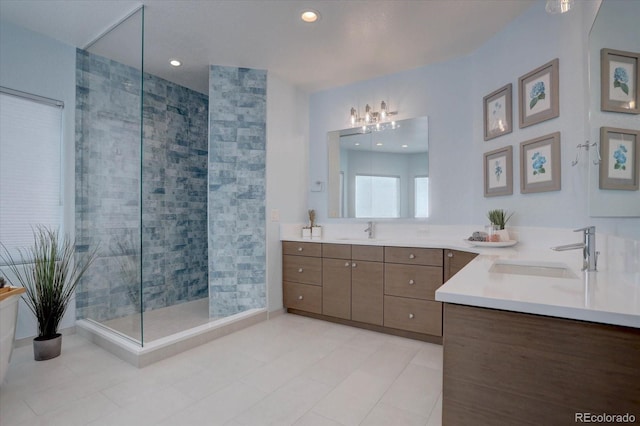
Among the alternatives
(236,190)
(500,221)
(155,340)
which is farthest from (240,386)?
(500,221)

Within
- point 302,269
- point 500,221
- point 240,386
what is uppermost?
point 500,221

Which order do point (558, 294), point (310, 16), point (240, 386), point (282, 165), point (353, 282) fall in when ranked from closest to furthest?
1. point (558, 294)
2. point (240, 386)
3. point (310, 16)
4. point (353, 282)
5. point (282, 165)

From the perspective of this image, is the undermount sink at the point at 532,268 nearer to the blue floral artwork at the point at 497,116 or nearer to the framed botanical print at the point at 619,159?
the framed botanical print at the point at 619,159

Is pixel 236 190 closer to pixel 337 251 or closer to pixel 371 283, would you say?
pixel 337 251

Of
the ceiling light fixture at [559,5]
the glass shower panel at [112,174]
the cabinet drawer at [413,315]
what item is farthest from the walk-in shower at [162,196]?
the ceiling light fixture at [559,5]

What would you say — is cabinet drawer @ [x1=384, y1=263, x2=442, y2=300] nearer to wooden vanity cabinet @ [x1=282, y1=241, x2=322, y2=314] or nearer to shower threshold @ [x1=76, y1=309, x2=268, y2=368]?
wooden vanity cabinet @ [x1=282, y1=241, x2=322, y2=314]

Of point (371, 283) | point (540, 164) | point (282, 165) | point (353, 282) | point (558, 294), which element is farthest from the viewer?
point (282, 165)

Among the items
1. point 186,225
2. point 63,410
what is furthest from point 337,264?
point 63,410

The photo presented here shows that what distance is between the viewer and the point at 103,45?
279cm

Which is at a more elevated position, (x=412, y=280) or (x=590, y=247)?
(x=590, y=247)

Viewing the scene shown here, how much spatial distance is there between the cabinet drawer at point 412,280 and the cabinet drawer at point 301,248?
78 cm

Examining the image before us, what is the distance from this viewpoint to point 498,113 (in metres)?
2.62

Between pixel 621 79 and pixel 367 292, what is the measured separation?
91.9 inches

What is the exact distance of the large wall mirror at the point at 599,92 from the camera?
Result: 1160mm
